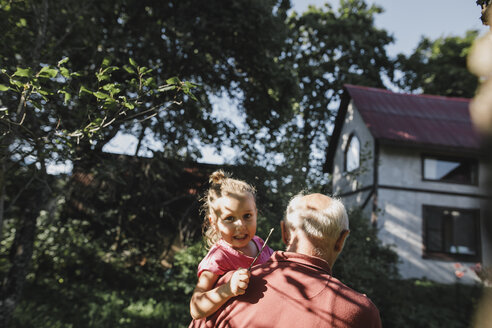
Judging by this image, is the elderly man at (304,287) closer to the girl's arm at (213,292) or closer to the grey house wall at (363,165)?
the girl's arm at (213,292)

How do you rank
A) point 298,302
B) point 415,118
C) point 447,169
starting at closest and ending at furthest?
point 298,302
point 447,169
point 415,118

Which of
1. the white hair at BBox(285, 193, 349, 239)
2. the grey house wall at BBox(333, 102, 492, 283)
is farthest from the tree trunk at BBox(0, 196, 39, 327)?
the grey house wall at BBox(333, 102, 492, 283)

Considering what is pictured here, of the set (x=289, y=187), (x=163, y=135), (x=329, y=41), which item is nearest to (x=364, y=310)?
(x=289, y=187)

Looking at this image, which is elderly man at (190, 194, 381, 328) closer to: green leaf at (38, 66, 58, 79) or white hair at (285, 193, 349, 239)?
white hair at (285, 193, 349, 239)

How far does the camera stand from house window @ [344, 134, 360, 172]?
15872 mm

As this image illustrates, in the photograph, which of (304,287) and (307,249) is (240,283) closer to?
(304,287)

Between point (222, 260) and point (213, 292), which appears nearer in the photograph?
point (213, 292)

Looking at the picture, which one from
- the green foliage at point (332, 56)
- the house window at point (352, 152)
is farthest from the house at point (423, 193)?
the green foliage at point (332, 56)

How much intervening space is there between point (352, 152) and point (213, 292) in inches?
613

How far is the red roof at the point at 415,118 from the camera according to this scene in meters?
13.5

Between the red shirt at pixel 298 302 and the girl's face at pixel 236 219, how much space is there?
53cm

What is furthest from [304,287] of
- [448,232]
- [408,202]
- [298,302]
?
[448,232]

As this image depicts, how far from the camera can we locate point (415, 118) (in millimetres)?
15188

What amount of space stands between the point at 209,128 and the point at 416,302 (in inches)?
270
